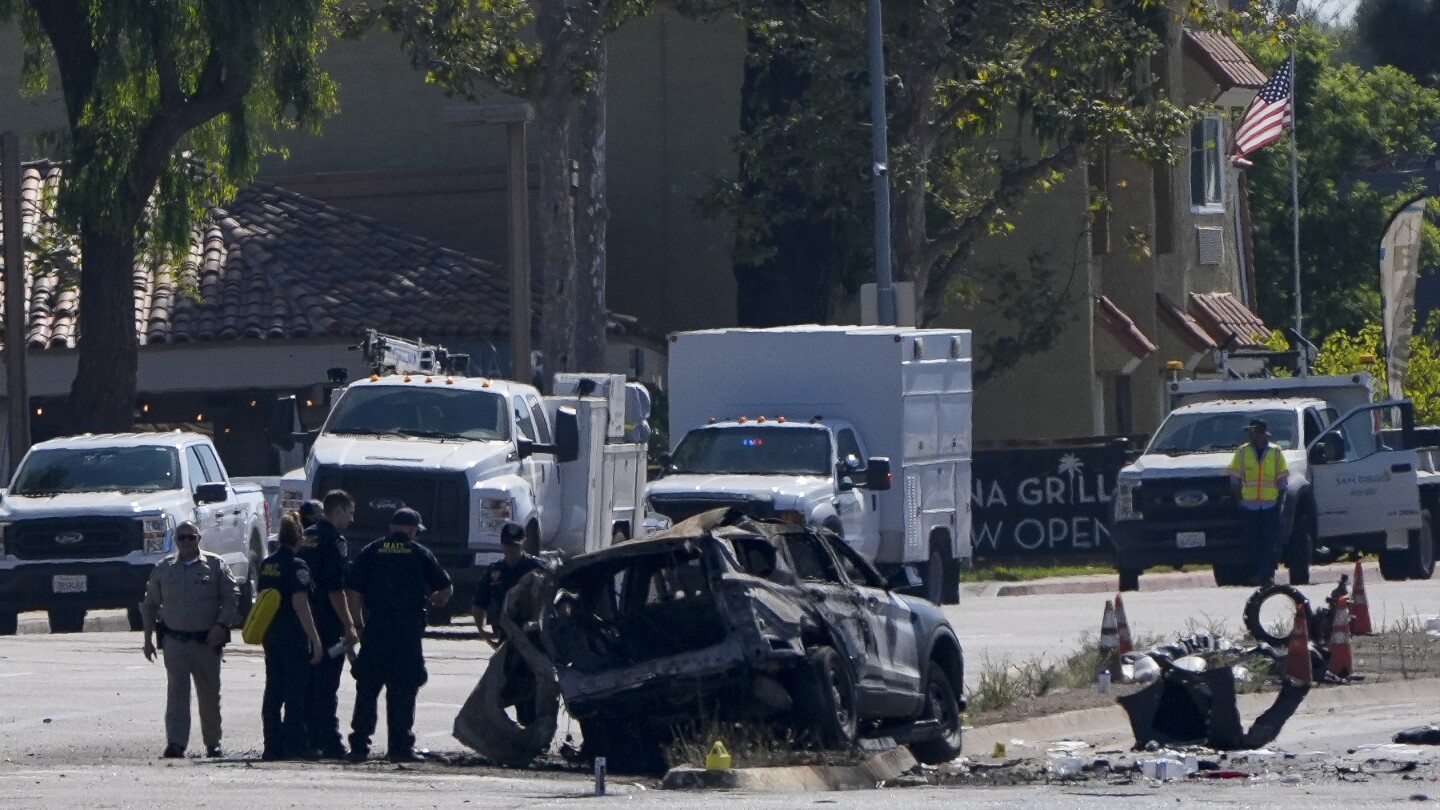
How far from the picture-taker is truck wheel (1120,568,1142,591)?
1059 inches

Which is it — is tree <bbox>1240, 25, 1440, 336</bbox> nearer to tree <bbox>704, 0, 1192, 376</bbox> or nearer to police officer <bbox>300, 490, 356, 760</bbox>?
tree <bbox>704, 0, 1192, 376</bbox>

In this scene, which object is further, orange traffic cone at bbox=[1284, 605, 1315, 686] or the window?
the window

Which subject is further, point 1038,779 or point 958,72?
point 958,72

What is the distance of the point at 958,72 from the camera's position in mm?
31203

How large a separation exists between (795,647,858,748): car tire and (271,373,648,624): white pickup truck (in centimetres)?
968

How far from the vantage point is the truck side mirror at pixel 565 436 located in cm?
2278

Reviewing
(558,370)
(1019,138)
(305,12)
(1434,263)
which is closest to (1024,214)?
(1019,138)

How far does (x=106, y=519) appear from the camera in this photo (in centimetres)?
2205

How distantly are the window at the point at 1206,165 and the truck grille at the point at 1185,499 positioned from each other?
1779 centimetres

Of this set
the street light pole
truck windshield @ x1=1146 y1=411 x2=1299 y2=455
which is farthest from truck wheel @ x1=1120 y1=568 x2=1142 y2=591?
the street light pole

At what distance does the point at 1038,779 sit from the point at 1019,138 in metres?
23.5

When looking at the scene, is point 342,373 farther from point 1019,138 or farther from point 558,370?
point 1019,138

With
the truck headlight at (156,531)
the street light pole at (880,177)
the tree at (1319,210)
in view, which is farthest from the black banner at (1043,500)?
the tree at (1319,210)

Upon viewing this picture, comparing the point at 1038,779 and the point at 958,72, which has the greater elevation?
the point at 958,72
